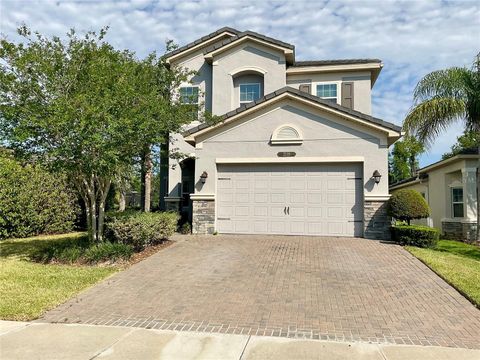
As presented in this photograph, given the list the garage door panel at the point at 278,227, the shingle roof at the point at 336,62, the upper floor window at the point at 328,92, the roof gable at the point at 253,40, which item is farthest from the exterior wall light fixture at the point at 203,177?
the shingle roof at the point at 336,62

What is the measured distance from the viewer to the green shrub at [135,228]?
10.7m

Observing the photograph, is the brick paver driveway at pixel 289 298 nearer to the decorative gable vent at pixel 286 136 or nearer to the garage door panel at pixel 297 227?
the garage door panel at pixel 297 227

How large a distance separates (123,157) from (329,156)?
7353 mm

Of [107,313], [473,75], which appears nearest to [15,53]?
[107,313]

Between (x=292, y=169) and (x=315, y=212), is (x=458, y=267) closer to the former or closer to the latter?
(x=315, y=212)

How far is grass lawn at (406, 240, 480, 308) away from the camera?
741 centimetres

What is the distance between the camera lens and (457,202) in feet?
57.2

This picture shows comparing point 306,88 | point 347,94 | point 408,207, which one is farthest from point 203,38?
point 408,207

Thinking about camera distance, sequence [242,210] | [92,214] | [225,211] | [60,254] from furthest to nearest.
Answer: [225,211] → [242,210] → [92,214] → [60,254]

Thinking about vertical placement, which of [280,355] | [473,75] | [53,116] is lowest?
[280,355]

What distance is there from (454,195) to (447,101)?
16.2ft

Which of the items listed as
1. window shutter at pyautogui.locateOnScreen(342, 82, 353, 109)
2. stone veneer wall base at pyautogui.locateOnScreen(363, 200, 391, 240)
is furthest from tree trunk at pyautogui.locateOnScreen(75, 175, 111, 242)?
window shutter at pyautogui.locateOnScreen(342, 82, 353, 109)

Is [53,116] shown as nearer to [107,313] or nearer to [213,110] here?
[107,313]

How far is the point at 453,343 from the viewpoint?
199 inches
